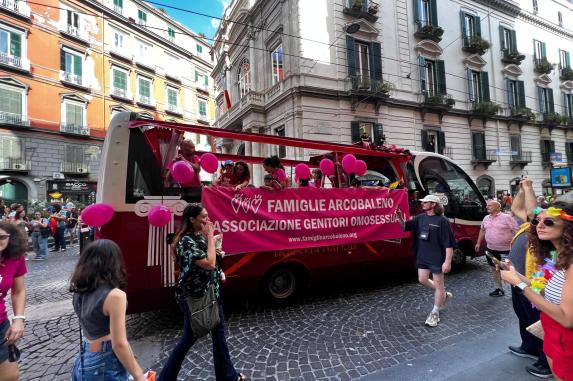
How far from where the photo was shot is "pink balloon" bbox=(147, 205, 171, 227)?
311cm

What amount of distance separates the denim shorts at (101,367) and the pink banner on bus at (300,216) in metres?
2.10

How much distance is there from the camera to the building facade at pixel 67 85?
20.1 meters

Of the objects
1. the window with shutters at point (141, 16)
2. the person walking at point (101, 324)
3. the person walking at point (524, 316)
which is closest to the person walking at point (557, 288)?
the person walking at point (524, 316)

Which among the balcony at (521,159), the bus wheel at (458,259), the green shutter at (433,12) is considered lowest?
the bus wheel at (458,259)

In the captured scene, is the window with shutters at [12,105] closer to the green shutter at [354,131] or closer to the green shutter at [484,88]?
the green shutter at [354,131]

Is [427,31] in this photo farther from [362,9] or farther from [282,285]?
[282,285]

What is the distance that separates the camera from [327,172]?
5.36 m

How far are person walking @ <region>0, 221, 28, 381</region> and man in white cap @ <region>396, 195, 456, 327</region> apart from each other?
423 cm

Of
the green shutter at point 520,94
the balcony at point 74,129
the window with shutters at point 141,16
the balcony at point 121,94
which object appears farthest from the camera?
the window with shutters at point 141,16

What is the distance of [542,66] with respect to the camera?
23.9 meters

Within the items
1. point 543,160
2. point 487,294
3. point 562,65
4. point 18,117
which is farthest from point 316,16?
point 562,65

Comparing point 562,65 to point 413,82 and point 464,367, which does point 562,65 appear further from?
point 464,367

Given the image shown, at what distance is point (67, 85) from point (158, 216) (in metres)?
26.8

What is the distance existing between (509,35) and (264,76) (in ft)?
66.0
